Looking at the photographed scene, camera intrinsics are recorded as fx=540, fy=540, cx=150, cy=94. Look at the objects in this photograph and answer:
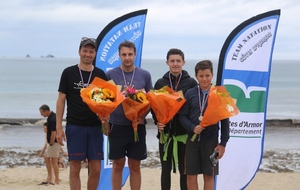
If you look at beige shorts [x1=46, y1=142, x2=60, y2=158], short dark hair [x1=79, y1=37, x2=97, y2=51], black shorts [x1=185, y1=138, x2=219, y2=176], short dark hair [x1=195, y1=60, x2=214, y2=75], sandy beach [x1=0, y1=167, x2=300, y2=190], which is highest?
short dark hair [x1=79, y1=37, x2=97, y2=51]

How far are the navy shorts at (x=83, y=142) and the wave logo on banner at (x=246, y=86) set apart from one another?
1816 millimetres

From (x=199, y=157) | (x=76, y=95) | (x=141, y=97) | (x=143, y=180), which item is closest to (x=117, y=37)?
(x=76, y=95)

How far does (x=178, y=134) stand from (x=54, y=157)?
201 inches

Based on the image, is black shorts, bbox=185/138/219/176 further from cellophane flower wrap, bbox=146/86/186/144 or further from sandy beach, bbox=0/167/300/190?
sandy beach, bbox=0/167/300/190

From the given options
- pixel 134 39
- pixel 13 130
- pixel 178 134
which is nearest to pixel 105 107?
pixel 178 134

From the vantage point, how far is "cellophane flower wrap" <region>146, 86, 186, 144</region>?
19.0 feet

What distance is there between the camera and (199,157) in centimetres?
591

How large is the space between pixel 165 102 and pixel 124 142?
0.69 m

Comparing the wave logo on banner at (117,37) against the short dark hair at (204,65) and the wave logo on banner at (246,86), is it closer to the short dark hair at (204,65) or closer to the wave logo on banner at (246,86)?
the wave logo on banner at (246,86)

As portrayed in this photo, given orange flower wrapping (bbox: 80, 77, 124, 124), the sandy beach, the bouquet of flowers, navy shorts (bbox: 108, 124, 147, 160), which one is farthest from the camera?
the sandy beach

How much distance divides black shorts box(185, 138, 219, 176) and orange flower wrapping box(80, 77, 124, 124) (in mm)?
953

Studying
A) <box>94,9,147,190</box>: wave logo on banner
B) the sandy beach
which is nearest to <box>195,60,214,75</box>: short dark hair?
<box>94,9,147,190</box>: wave logo on banner

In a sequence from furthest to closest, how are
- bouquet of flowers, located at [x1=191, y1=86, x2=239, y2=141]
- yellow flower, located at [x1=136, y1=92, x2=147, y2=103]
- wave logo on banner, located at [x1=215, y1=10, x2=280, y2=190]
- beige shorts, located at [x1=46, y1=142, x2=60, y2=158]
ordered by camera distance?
beige shorts, located at [x1=46, y1=142, x2=60, y2=158], wave logo on banner, located at [x1=215, y1=10, x2=280, y2=190], yellow flower, located at [x1=136, y1=92, x2=147, y2=103], bouquet of flowers, located at [x1=191, y1=86, x2=239, y2=141]

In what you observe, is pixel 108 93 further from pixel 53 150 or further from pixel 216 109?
pixel 53 150
